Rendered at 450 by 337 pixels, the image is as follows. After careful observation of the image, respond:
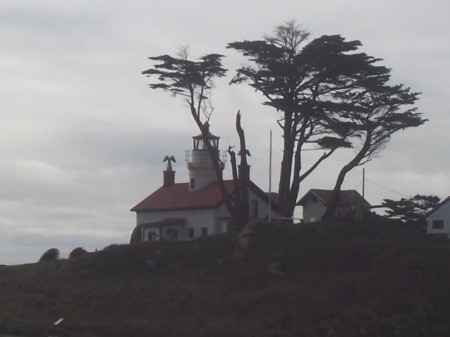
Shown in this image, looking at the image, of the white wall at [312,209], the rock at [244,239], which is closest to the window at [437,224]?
the white wall at [312,209]

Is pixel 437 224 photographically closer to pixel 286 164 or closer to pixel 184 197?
pixel 286 164

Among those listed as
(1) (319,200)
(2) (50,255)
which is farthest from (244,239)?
(1) (319,200)

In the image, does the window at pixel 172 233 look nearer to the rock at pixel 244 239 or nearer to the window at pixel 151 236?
the window at pixel 151 236

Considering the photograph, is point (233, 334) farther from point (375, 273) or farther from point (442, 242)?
point (442, 242)

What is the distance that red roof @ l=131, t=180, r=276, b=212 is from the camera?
260ft

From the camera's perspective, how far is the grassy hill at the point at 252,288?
53594 mm

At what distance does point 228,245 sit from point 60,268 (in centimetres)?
903

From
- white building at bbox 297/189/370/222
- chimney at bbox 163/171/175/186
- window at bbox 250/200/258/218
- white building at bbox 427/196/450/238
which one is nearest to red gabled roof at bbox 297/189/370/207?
white building at bbox 297/189/370/222

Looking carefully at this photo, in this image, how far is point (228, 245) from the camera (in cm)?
6575

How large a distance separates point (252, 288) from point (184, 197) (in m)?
23.7

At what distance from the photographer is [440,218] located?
78000 mm

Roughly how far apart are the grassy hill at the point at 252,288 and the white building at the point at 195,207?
11510mm

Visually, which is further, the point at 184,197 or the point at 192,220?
the point at 184,197

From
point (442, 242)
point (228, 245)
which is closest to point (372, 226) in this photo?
point (442, 242)
